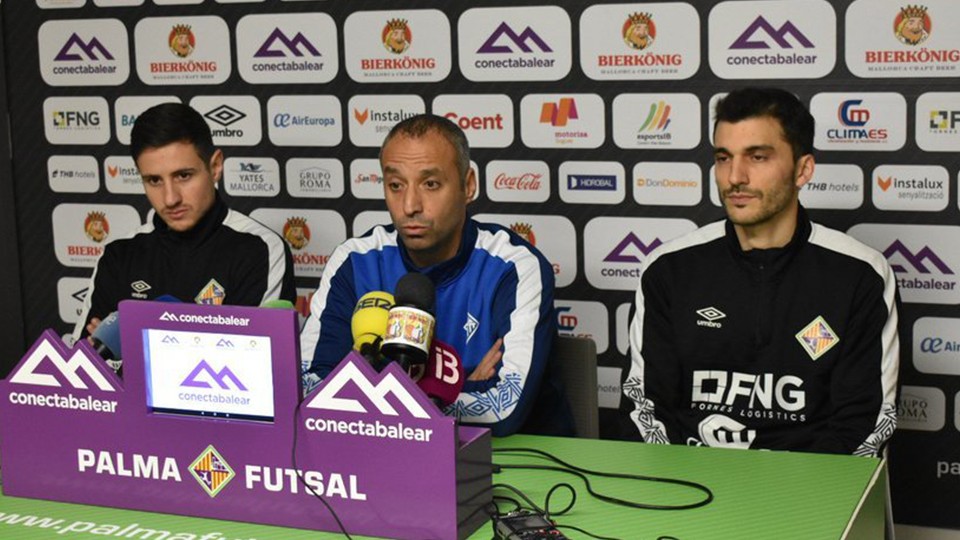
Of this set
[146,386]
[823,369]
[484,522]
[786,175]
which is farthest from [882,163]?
[146,386]

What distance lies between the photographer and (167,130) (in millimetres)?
3168

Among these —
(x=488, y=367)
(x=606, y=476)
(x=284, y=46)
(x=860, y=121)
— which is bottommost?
(x=606, y=476)

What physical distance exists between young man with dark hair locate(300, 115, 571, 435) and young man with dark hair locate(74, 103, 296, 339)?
1.37 ft

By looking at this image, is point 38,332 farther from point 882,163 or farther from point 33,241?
point 882,163

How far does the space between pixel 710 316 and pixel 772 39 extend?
962mm

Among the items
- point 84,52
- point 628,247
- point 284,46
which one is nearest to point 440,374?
point 628,247

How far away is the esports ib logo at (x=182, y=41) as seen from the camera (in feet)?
13.1

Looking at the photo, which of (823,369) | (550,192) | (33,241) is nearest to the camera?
(823,369)

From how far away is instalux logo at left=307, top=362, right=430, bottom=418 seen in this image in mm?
1804

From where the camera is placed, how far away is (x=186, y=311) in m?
1.91

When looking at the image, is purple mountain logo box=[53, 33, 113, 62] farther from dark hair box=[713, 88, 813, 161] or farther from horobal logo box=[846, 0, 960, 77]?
horobal logo box=[846, 0, 960, 77]

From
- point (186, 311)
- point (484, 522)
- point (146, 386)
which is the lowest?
point (484, 522)

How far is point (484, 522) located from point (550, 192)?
1867 millimetres

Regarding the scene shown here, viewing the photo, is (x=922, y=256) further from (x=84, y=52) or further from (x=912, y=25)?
(x=84, y=52)
